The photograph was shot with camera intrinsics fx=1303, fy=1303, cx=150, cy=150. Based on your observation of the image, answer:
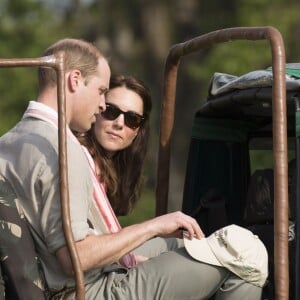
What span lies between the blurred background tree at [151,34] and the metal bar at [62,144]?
1577cm

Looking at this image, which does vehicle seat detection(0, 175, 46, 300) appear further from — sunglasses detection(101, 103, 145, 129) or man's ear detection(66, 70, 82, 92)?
sunglasses detection(101, 103, 145, 129)

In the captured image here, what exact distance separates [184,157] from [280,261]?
16147 millimetres

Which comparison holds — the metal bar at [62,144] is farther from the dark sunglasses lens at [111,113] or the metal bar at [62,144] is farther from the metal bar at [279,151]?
the dark sunglasses lens at [111,113]

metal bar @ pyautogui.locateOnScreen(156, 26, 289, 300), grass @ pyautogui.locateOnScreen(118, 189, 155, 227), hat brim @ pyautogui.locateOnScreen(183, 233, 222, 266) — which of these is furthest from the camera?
grass @ pyautogui.locateOnScreen(118, 189, 155, 227)

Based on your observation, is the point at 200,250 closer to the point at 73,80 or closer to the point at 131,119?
the point at 73,80

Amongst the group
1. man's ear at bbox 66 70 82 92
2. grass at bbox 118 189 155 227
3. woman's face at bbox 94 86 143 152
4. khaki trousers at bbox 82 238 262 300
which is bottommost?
grass at bbox 118 189 155 227

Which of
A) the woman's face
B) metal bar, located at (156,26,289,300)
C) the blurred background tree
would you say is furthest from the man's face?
the blurred background tree

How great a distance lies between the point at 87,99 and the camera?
5.08 meters

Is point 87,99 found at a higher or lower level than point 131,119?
higher

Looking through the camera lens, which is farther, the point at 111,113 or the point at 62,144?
the point at 111,113

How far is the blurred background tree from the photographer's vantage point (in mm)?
21188

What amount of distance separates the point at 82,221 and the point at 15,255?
0.29 m

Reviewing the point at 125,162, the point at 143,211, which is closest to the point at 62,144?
the point at 125,162

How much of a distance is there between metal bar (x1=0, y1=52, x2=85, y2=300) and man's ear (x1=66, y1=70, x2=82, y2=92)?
0.70ft
